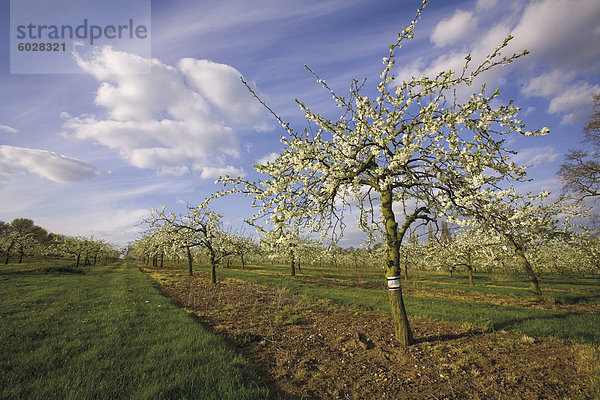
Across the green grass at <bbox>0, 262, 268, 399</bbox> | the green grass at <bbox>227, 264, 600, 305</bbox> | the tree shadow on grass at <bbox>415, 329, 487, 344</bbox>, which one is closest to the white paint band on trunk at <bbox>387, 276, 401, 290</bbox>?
the tree shadow on grass at <bbox>415, 329, 487, 344</bbox>

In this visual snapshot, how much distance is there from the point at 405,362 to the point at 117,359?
718 centimetres

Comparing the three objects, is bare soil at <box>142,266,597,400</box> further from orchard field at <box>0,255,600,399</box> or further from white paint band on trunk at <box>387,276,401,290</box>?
white paint band on trunk at <box>387,276,401,290</box>

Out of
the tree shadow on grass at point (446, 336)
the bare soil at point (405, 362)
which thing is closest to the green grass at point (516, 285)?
the tree shadow on grass at point (446, 336)

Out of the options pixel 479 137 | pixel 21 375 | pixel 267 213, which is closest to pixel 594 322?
pixel 479 137

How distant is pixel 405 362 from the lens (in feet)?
18.9

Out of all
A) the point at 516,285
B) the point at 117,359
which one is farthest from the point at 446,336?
the point at 516,285

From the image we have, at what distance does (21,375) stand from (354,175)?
8933mm

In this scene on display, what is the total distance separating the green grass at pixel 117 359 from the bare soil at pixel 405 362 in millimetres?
1043

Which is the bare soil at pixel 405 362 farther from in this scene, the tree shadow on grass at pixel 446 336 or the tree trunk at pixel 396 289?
the tree trunk at pixel 396 289

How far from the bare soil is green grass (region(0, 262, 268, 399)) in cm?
104

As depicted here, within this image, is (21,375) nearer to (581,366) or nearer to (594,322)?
(581,366)

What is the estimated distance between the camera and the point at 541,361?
560 cm

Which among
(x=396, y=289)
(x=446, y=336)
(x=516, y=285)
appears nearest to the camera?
(x=396, y=289)

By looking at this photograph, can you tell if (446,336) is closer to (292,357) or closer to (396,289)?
(396,289)
